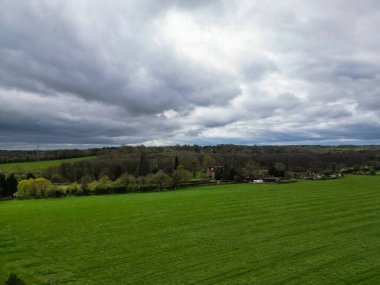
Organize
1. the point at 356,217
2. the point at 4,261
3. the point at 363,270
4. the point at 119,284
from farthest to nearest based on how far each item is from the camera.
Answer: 1. the point at 356,217
2. the point at 4,261
3. the point at 363,270
4. the point at 119,284

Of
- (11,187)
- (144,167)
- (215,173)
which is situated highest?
(144,167)

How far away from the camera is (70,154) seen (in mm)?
153750

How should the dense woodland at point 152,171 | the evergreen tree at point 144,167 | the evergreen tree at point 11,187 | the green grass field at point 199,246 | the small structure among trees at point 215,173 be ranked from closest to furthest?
the green grass field at point 199,246 < the dense woodland at point 152,171 < the evergreen tree at point 11,187 < the small structure among trees at point 215,173 < the evergreen tree at point 144,167

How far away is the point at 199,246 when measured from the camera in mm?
25500

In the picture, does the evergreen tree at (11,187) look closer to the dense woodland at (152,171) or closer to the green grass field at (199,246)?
the dense woodland at (152,171)

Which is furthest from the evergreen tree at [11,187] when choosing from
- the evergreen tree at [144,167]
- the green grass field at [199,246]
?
the green grass field at [199,246]

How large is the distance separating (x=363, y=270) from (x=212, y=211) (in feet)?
81.5

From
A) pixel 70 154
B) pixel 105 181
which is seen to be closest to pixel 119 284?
pixel 105 181

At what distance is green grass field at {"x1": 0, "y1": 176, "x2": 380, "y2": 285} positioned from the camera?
1911 cm

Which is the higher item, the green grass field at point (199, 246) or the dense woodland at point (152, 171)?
the dense woodland at point (152, 171)

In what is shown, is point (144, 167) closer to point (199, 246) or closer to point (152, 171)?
point (152, 171)

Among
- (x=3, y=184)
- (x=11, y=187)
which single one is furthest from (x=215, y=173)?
(x=3, y=184)

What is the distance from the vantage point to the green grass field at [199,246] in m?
19.1

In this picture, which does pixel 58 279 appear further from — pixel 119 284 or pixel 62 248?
pixel 62 248
